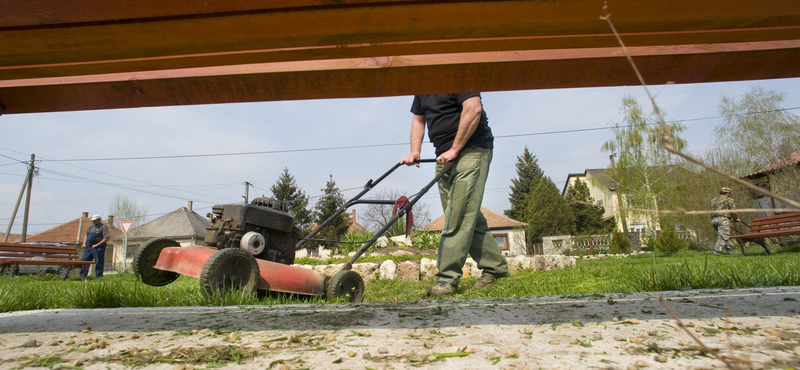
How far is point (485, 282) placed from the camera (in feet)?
12.2

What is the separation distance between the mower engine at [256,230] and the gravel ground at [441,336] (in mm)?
1323

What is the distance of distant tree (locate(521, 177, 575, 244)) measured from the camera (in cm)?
3456

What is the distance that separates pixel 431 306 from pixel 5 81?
6.51ft

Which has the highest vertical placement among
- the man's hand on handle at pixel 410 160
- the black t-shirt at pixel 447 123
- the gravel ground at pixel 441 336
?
the black t-shirt at pixel 447 123

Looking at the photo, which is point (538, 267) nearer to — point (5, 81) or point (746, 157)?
point (5, 81)

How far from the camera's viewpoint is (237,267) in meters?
3.10

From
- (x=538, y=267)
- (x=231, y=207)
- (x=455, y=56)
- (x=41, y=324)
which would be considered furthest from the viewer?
(x=538, y=267)

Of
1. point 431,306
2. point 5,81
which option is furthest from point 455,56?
point 5,81

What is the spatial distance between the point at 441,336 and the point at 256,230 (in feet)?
8.04

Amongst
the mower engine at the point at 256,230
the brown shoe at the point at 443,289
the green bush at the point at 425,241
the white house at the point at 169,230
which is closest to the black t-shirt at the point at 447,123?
the brown shoe at the point at 443,289

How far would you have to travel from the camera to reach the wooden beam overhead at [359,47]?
1.52 meters

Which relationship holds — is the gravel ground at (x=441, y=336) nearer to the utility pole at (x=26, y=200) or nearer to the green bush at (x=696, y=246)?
the green bush at (x=696, y=246)

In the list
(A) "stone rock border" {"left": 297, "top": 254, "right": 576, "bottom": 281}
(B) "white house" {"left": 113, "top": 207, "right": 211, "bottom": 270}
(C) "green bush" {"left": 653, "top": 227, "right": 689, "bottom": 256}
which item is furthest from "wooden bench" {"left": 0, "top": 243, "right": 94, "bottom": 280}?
(B) "white house" {"left": 113, "top": 207, "right": 211, "bottom": 270}

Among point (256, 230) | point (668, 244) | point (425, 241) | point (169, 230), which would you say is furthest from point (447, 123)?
point (169, 230)
